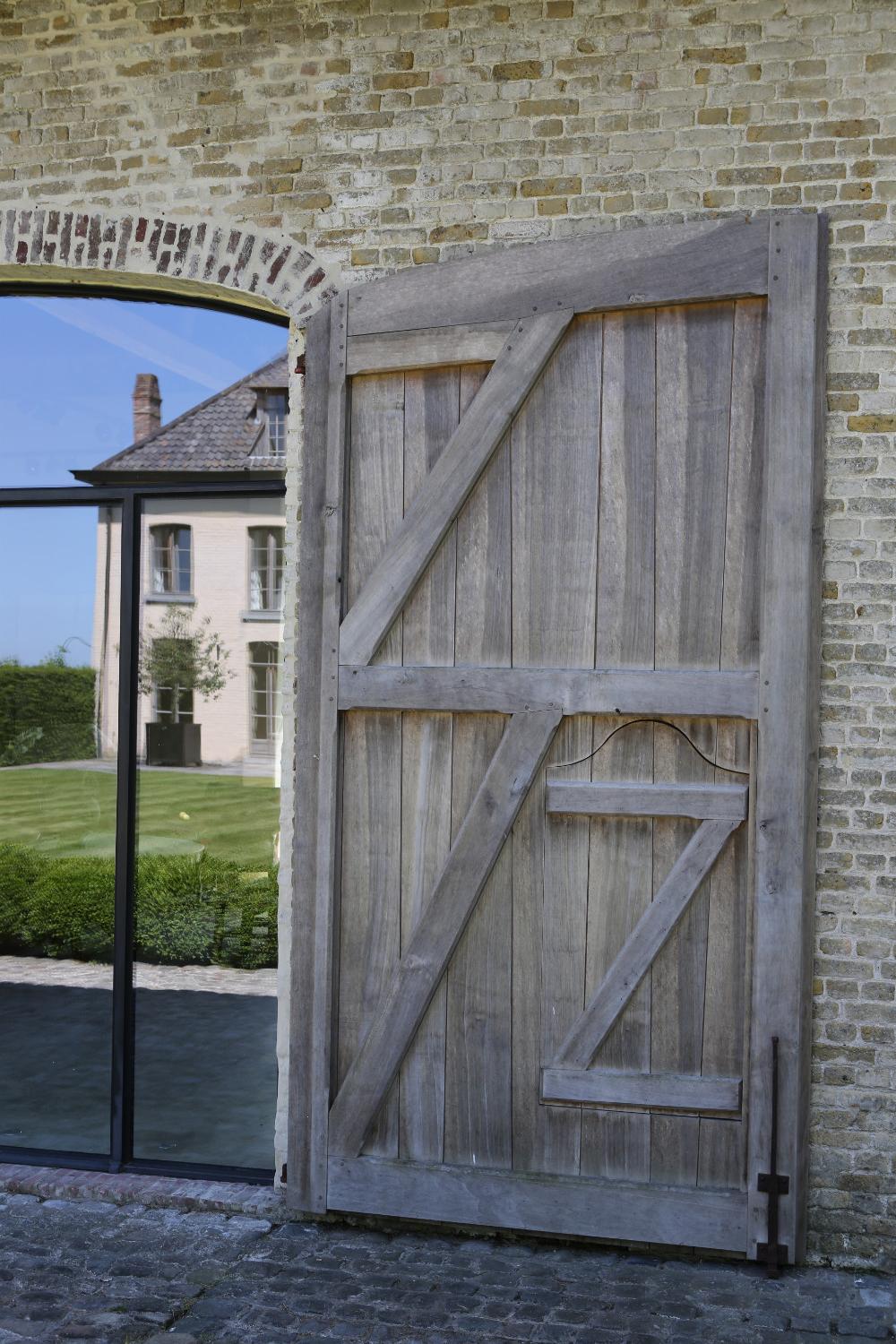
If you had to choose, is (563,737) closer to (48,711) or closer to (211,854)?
(211,854)

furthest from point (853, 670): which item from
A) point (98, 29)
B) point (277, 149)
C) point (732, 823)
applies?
point (98, 29)

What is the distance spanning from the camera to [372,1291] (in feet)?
11.8

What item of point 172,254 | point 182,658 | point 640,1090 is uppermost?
point 172,254

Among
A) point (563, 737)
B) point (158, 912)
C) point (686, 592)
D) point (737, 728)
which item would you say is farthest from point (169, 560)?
point (737, 728)

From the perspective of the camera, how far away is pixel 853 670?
3.78 m

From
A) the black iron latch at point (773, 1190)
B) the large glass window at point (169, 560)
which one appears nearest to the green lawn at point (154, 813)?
the large glass window at point (169, 560)

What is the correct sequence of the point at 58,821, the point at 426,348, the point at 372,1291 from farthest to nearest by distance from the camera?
the point at 58,821, the point at 426,348, the point at 372,1291

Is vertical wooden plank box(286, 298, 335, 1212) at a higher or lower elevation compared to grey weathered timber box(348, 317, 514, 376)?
lower

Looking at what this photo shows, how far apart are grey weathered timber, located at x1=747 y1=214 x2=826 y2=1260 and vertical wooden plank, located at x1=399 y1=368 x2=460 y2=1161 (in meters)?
1.03

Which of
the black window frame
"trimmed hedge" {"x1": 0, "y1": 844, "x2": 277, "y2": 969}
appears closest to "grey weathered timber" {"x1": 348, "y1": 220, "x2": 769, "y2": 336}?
the black window frame

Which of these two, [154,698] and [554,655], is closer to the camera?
[554,655]

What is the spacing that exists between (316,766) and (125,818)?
982mm

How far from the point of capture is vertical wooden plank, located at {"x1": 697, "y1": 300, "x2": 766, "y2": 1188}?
12.3 ft

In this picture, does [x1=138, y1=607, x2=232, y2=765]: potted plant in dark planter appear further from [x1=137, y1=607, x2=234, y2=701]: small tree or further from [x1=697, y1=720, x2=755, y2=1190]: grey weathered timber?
[x1=697, y1=720, x2=755, y2=1190]: grey weathered timber
